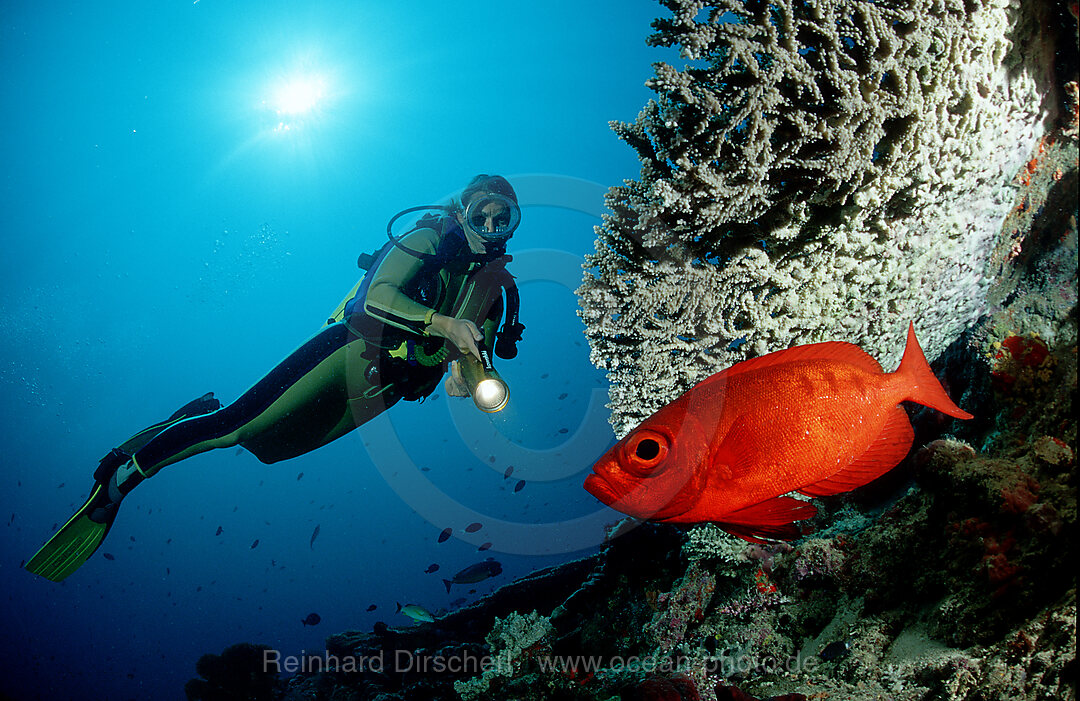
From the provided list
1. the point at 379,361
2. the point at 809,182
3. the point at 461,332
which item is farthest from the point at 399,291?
the point at 809,182

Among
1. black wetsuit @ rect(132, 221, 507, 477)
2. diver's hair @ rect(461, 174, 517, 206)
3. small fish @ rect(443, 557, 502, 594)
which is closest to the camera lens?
black wetsuit @ rect(132, 221, 507, 477)

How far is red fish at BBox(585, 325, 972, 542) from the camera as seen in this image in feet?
3.78

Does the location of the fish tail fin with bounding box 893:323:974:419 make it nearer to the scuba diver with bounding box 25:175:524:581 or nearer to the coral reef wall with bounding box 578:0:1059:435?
the coral reef wall with bounding box 578:0:1059:435

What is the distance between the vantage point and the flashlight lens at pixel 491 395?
4.09 m

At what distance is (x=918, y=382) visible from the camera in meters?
1.21

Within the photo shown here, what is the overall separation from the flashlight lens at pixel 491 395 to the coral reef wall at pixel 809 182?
162cm

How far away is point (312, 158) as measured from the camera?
36.8 meters

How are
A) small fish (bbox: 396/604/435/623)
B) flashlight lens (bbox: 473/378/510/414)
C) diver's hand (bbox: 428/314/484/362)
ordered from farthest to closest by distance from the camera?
small fish (bbox: 396/604/435/623) < flashlight lens (bbox: 473/378/510/414) < diver's hand (bbox: 428/314/484/362)

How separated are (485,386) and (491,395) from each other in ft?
0.34

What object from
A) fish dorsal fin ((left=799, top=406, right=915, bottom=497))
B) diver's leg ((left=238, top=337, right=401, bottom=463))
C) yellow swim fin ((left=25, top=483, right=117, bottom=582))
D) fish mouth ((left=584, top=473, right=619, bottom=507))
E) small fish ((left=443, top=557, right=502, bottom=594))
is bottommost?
fish dorsal fin ((left=799, top=406, right=915, bottom=497))

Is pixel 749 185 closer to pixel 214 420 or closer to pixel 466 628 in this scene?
pixel 214 420

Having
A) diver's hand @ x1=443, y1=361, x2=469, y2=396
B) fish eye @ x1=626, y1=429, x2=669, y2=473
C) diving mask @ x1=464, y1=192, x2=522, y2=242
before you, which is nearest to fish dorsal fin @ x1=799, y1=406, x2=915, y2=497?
fish eye @ x1=626, y1=429, x2=669, y2=473

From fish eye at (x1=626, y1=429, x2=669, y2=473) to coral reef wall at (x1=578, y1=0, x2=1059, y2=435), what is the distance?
121cm

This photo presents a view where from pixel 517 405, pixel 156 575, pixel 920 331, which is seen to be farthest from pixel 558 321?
pixel 156 575
